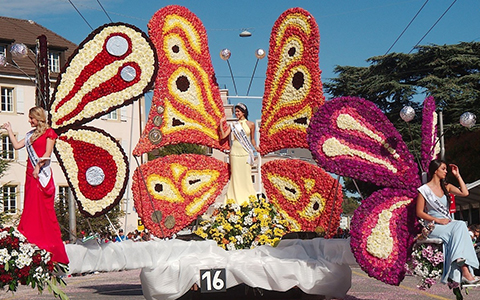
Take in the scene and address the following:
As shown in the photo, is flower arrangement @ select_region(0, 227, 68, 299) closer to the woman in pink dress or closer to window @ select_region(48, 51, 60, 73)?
the woman in pink dress

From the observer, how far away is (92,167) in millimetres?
10148

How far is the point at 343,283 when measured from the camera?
34.9 ft

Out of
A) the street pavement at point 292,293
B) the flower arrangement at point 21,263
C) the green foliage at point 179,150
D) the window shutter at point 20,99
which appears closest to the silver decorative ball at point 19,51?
the flower arrangement at point 21,263

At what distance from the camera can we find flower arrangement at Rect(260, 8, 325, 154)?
502 inches

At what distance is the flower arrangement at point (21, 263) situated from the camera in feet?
27.0

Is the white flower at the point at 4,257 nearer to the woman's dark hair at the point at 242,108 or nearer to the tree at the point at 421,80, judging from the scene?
the woman's dark hair at the point at 242,108

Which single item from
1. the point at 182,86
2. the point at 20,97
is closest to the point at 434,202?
the point at 182,86

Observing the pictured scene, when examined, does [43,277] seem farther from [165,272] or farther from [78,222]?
[78,222]

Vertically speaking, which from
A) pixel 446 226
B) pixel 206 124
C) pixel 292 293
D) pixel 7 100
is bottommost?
pixel 292 293

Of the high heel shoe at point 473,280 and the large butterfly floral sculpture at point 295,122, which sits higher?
the large butterfly floral sculpture at point 295,122

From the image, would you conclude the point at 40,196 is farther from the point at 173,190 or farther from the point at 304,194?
the point at 304,194

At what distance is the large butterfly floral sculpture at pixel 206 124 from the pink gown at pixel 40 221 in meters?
3.10

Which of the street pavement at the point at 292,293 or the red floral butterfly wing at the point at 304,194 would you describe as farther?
the red floral butterfly wing at the point at 304,194

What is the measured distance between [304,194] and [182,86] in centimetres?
258
